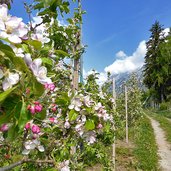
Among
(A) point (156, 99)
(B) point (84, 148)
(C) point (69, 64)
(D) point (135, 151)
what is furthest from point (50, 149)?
(A) point (156, 99)

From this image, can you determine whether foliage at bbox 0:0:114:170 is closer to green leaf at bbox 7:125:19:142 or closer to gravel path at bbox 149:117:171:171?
green leaf at bbox 7:125:19:142

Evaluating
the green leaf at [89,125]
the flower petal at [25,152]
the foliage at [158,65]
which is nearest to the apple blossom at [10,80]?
A: the flower petal at [25,152]

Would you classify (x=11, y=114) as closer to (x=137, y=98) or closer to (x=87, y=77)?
(x=87, y=77)

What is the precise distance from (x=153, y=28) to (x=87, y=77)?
3873 cm

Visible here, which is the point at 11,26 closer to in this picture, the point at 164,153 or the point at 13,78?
the point at 13,78

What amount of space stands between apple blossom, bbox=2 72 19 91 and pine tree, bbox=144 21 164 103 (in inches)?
1552

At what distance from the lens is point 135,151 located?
9.17 meters

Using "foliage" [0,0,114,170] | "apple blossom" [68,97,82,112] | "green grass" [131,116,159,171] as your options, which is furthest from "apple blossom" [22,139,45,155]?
"green grass" [131,116,159,171]

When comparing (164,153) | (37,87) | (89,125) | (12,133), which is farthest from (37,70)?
(164,153)

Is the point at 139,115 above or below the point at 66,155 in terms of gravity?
above

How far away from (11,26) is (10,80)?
14 cm

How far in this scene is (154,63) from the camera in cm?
4122

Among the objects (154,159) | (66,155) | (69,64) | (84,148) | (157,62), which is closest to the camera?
(66,155)

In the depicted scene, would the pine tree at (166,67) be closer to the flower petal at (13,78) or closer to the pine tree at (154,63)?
the pine tree at (154,63)
